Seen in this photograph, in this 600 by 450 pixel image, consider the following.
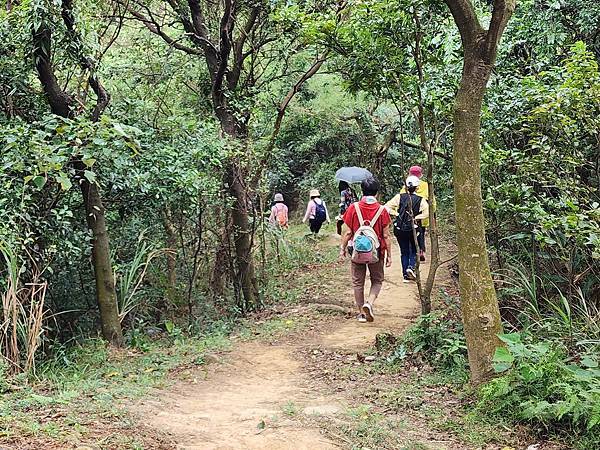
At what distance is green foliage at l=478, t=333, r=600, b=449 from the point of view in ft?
13.0

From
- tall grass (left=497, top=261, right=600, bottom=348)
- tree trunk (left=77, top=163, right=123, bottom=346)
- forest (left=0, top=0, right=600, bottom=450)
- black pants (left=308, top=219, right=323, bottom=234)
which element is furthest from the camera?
black pants (left=308, top=219, right=323, bottom=234)

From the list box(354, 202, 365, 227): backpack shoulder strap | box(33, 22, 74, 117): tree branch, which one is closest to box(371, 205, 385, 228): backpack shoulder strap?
box(354, 202, 365, 227): backpack shoulder strap

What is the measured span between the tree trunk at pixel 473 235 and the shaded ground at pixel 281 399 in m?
0.80

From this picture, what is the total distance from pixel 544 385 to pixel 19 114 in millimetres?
6112

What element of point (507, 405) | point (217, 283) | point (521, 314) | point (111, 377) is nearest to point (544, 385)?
point (507, 405)

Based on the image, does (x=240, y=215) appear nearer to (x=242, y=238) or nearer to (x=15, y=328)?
(x=242, y=238)

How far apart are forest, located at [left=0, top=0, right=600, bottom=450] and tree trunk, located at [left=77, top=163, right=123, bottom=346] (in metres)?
0.02

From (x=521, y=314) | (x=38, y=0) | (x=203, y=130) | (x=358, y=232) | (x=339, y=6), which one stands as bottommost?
(x=521, y=314)

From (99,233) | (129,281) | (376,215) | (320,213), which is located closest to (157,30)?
(99,233)

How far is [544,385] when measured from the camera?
170 inches

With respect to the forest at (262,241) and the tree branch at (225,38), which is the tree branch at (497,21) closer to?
the forest at (262,241)

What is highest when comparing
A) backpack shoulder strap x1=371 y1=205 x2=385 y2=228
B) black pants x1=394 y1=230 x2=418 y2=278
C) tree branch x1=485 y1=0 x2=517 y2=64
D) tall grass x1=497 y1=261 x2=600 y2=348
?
tree branch x1=485 y1=0 x2=517 y2=64

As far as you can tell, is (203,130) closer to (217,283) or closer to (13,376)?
(217,283)

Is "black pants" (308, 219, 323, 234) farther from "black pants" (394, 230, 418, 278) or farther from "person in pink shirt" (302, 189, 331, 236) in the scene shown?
"black pants" (394, 230, 418, 278)
